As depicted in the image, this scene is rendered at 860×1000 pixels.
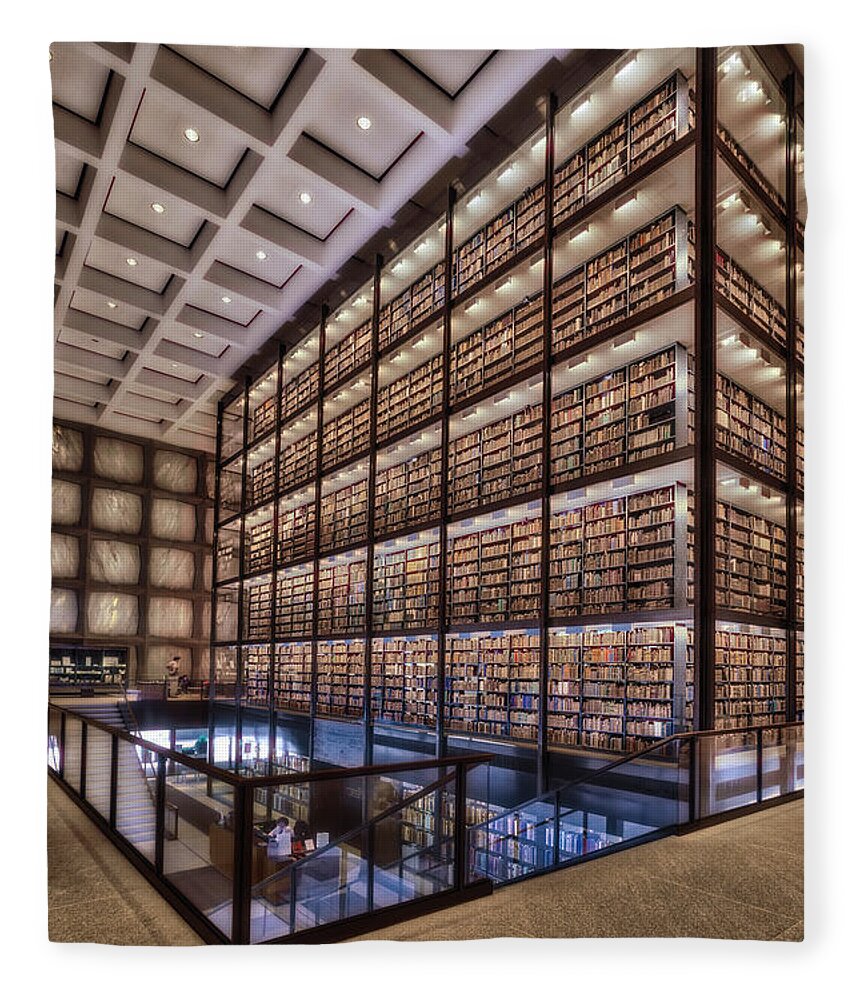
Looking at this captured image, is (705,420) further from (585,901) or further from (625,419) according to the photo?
(585,901)

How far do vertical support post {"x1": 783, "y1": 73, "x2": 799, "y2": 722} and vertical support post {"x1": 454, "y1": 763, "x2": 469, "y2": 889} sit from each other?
1459mm

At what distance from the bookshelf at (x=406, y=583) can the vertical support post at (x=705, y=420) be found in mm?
1635

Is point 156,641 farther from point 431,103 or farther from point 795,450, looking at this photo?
point 795,450

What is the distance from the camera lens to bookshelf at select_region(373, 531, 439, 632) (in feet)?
15.0

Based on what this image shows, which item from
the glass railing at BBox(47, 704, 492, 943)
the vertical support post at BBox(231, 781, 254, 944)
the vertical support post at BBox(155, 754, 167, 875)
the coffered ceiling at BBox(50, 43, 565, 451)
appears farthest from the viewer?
the coffered ceiling at BBox(50, 43, 565, 451)

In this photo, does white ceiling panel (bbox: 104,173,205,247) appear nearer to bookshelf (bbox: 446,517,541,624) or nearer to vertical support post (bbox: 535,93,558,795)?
vertical support post (bbox: 535,93,558,795)

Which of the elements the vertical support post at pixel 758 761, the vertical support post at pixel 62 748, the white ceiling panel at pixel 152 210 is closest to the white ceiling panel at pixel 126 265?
the white ceiling panel at pixel 152 210

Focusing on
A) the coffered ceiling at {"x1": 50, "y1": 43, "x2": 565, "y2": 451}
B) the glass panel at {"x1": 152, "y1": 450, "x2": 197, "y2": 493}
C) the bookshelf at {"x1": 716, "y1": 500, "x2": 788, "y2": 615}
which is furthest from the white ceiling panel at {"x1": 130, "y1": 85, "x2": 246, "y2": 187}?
the bookshelf at {"x1": 716, "y1": 500, "x2": 788, "y2": 615}

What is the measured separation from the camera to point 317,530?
5.92 m

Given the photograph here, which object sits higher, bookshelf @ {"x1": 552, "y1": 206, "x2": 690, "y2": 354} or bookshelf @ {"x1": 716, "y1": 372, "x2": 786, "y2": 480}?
bookshelf @ {"x1": 552, "y1": 206, "x2": 690, "y2": 354}

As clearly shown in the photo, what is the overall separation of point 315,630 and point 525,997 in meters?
3.10

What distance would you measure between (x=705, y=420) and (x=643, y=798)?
1.97 metres

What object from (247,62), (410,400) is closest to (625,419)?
(410,400)

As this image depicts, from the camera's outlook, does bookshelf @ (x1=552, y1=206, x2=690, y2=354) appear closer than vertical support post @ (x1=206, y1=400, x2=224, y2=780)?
Yes
